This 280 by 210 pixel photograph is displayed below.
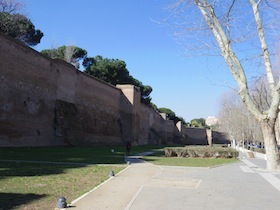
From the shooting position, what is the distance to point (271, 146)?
517 inches

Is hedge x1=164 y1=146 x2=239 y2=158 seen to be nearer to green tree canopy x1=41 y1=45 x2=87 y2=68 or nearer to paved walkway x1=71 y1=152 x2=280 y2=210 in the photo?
paved walkway x1=71 y1=152 x2=280 y2=210

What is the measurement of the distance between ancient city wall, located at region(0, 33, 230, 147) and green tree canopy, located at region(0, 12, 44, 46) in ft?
30.3

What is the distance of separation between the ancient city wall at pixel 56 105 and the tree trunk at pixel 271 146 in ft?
45.4

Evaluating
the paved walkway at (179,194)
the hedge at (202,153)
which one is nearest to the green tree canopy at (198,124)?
the hedge at (202,153)

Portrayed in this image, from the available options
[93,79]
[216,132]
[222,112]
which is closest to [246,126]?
[222,112]

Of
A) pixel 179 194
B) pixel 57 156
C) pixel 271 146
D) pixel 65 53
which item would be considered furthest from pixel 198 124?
pixel 179 194

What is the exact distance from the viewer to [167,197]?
6785 mm

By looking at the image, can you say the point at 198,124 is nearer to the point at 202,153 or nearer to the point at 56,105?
the point at 56,105

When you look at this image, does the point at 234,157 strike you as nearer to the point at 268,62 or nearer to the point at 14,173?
the point at 268,62

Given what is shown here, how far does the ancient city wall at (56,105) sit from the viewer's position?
67.6 ft

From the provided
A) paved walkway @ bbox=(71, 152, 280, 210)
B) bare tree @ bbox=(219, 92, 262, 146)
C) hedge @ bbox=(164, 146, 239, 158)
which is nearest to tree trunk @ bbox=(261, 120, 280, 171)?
paved walkway @ bbox=(71, 152, 280, 210)

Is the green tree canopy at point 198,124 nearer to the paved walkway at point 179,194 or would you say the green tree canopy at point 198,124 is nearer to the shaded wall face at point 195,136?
the shaded wall face at point 195,136

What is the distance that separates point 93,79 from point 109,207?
98.1 ft

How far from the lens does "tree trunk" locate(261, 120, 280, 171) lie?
42.8 ft
